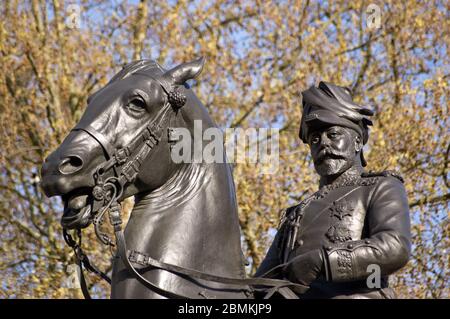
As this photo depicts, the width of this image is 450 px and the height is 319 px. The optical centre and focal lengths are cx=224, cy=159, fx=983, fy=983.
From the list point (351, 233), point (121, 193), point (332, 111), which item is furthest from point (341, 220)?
point (121, 193)

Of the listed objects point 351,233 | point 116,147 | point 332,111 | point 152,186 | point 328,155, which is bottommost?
point 351,233

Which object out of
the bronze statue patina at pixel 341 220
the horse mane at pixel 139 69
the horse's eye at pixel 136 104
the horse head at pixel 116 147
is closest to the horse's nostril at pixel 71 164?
the horse head at pixel 116 147

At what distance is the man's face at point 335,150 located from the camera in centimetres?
464

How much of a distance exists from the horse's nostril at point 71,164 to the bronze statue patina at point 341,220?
100 cm

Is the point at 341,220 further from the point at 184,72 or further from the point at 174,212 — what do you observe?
the point at 184,72

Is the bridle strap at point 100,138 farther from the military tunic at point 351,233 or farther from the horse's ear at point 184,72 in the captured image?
the military tunic at point 351,233

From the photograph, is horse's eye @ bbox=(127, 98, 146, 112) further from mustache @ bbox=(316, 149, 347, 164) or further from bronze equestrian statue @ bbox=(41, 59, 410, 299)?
mustache @ bbox=(316, 149, 347, 164)

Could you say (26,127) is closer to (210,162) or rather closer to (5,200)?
(5,200)

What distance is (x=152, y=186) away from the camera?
13.7 feet

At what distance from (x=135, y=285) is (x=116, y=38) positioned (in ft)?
41.7

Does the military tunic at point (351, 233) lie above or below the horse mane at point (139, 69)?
below

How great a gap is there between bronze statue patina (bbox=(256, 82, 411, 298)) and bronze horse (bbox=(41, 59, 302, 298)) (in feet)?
1.12

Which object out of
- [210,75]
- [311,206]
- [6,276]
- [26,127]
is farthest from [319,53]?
[311,206]

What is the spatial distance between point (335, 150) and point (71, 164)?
1323 millimetres
